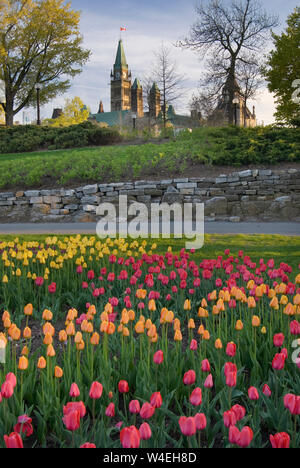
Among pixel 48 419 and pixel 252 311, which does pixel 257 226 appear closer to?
pixel 252 311

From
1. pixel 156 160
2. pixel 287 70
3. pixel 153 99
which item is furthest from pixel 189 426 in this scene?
pixel 153 99

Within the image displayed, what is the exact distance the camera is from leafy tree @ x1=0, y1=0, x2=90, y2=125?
1100 inches

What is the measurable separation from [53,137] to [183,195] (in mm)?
10515

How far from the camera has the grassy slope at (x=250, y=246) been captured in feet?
19.3

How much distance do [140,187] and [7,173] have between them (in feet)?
15.3

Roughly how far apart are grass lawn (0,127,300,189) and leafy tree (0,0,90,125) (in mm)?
16657

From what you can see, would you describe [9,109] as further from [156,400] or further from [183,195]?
[156,400]

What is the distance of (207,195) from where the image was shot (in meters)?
11.4

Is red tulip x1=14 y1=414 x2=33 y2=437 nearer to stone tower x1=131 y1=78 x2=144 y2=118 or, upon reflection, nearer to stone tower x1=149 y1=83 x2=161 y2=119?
stone tower x1=149 y1=83 x2=161 y2=119

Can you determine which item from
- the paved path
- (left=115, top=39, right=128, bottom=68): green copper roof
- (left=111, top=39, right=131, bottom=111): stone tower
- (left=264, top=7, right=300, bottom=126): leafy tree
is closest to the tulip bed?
the paved path
